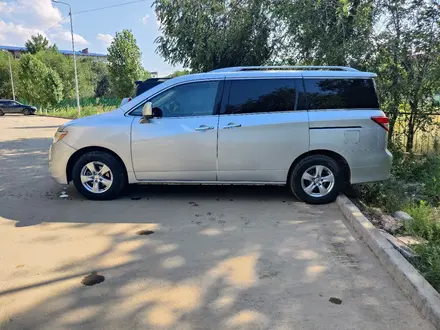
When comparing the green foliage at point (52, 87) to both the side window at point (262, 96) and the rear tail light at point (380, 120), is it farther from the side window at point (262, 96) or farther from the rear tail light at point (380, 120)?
A: the rear tail light at point (380, 120)

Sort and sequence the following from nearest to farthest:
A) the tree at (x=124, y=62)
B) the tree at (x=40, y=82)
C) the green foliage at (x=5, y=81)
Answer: the tree at (x=124, y=62) < the tree at (x=40, y=82) < the green foliage at (x=5, y=81)

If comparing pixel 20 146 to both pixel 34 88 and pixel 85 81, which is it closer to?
pixel 34 88

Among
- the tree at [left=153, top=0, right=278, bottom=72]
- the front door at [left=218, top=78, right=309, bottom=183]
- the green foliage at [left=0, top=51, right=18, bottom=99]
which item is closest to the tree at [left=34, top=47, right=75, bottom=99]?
the green foliage at [left=0, top=51, right=18, bottom=99]

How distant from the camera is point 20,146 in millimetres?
12125

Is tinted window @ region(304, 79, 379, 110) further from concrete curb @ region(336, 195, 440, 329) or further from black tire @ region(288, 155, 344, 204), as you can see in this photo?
concrete curb @ region(336, 195, 440, 329)

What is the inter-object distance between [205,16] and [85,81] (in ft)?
160

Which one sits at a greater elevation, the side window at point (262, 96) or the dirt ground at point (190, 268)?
the side window at point (262, 96)

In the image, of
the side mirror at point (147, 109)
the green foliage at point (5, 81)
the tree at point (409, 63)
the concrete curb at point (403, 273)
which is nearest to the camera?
the concrete curb at point (403, 273)

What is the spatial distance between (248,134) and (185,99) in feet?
3.47

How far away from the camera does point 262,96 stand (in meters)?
5.34

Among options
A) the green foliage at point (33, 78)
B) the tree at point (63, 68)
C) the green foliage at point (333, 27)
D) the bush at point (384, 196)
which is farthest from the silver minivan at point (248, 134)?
the tree at point (63, 68)

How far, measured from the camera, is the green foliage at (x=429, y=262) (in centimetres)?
312

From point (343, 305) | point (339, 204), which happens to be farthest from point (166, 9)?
point (343, 305)

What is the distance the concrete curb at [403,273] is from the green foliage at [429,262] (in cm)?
16
